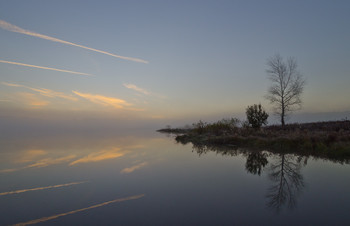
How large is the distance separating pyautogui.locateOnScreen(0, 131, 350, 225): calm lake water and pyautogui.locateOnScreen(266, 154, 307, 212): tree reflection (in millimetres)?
21

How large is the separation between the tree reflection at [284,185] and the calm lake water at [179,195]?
2 cm

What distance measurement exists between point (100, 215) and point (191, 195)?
232 centimetres

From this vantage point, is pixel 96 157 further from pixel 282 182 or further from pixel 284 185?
pixel 284 185

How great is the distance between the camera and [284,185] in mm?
6168

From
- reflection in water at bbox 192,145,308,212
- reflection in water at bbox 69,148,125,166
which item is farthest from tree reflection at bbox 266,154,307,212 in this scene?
reflection in water at bbox 69,148,125,166

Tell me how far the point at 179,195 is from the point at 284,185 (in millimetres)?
3122

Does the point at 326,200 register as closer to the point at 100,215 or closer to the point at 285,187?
the point at 285,187

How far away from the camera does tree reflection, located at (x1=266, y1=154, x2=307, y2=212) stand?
16.0 feet

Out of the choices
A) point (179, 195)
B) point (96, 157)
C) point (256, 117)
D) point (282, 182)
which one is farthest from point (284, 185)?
point (256, 117)

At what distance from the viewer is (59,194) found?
5.78 m

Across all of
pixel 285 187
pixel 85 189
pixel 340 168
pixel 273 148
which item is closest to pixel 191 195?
pixel 285 187

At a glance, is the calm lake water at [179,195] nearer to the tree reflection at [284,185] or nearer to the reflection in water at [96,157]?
the tree reflection at [284,185]

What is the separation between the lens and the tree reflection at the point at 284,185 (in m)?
4.89

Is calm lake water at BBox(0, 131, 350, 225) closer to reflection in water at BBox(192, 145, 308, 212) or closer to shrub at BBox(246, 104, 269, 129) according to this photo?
reflection in water at BBox(192, 145, 308, 212)
